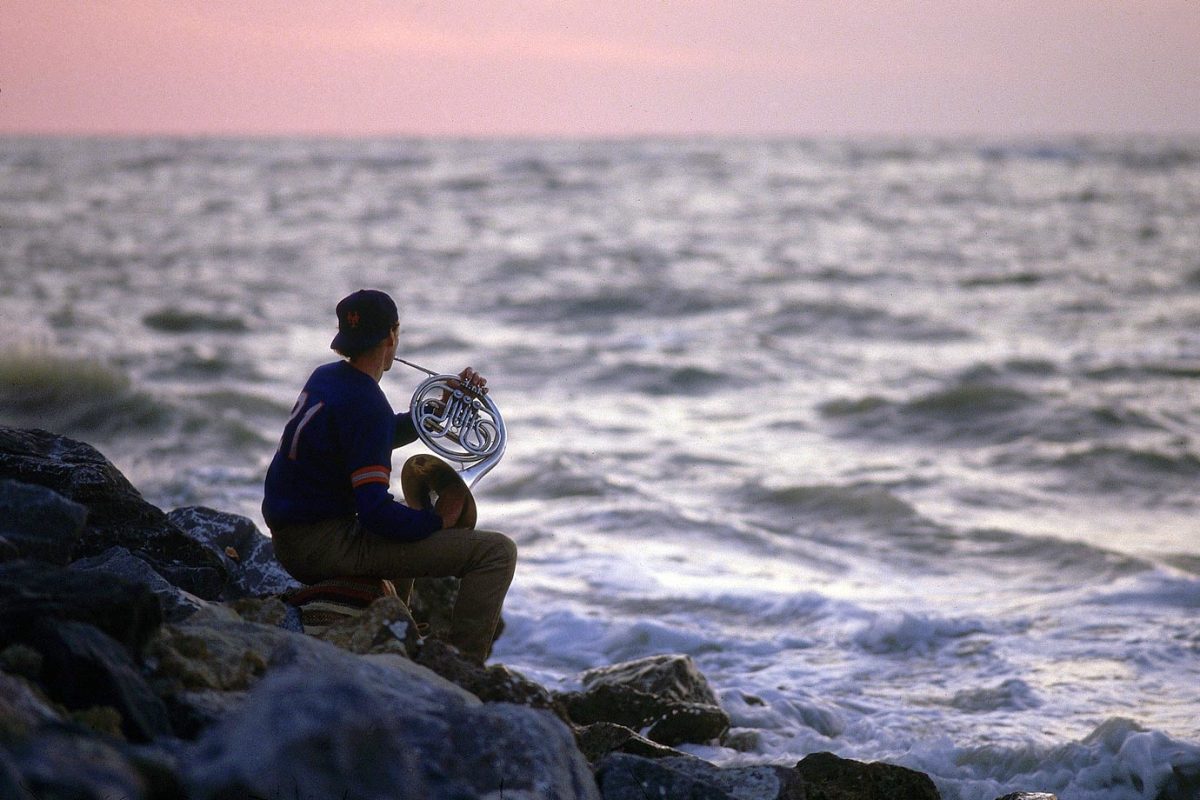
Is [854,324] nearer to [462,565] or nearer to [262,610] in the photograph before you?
[462,565]

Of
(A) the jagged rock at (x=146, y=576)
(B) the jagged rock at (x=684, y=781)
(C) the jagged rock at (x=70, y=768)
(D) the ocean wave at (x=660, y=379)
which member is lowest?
(B) the jagged rock at (x=684, y=781)

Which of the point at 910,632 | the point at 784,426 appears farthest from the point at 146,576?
the point at 784,426

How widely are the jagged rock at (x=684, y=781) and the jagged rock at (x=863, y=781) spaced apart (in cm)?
60

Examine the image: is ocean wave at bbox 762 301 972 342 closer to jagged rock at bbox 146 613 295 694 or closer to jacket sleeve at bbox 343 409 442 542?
jacket sleeve at bbox 343 409 442 542

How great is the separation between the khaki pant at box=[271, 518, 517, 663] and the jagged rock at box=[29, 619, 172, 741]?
1.34 m

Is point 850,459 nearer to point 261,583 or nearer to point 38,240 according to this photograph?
point 261,583

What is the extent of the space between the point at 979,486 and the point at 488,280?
16434 millimetres

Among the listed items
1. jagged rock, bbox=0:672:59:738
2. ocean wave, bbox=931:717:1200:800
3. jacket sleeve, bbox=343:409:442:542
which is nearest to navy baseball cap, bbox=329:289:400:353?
jacket sleeve, bbox=343:409:442:542

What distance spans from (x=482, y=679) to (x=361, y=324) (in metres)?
1.41

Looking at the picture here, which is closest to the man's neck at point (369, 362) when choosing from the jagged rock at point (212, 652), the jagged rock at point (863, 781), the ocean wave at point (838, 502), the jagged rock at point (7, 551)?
the jagged rock at point (212, 652)

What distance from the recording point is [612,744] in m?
4.92

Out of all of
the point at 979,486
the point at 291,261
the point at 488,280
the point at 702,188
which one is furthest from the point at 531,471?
the point at 702,188

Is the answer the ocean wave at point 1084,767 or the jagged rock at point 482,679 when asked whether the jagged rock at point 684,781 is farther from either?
the ocean wave at point 1084,767

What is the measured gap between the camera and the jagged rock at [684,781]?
4.05 meters
